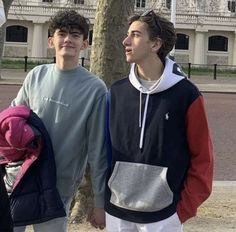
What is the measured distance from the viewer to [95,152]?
356cm

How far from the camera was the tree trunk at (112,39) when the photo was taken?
5988 mm

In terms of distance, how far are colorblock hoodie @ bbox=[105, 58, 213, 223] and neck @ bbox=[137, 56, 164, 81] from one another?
1.7 inches

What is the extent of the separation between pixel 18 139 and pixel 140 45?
83 centimetres

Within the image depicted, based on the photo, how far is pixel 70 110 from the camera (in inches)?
138

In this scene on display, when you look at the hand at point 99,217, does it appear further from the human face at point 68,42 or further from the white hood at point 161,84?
the human face at point 68,42

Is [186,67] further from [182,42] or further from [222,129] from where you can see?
[222,129]

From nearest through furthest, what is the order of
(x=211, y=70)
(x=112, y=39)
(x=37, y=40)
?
(x=112, y=39) < (x=211, y=70) < (x=37, y=40)

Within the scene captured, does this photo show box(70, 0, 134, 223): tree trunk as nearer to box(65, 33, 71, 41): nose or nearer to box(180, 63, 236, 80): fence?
box(65, 33, 71, 41): nose

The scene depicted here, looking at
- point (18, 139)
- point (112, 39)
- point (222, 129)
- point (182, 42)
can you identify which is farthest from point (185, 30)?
point (18, 139)

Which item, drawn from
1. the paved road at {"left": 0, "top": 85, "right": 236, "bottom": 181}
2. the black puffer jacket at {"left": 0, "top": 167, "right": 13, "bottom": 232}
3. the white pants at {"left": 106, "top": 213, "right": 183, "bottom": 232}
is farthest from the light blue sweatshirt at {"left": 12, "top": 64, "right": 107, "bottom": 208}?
the paved road at {"left": 0, "top": 85, "right": 236, "bottom": 181}

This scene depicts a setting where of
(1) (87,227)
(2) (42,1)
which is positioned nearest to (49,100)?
(1) (87,227)

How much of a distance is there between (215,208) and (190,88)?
13.0 feet

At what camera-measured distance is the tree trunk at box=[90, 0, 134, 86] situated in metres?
5.99

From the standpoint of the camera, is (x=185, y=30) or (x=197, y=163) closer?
(x=197, y=163)
